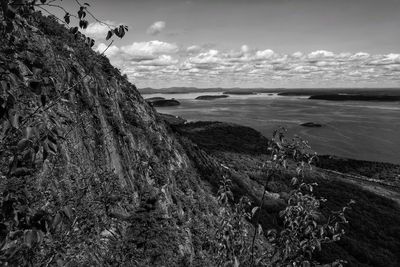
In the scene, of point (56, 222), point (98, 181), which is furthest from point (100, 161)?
point (56, 222)

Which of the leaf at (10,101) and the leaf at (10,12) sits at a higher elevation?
the leaf at (10,12)

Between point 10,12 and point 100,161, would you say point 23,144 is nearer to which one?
Result: point 10,12

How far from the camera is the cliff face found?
2806 mm

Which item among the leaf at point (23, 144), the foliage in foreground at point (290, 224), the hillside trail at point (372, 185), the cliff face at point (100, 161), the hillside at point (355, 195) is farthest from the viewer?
the hillside trail at point (372, 185)

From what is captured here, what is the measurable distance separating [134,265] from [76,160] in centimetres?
598

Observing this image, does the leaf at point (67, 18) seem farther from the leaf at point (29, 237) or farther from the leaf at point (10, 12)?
the leaf at point (29, 237)

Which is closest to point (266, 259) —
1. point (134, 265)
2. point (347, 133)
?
point (134, 265)

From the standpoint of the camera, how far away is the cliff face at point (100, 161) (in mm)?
2806

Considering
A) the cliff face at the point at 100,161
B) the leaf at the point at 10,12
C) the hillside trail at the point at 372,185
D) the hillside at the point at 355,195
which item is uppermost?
the leaf at the point at 10,12

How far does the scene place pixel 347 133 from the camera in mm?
132375

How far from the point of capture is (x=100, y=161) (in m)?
15.4

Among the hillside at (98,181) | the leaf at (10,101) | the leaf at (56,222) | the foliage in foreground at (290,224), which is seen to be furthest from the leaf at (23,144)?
the foliage in foreground at (290,224)

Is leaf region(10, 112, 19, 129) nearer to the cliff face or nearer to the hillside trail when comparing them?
the cliff face

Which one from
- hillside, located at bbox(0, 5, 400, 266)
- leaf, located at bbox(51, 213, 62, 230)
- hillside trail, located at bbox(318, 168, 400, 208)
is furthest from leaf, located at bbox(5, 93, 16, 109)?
hillside trail, located at bbox(318, 168, 400, 208)
